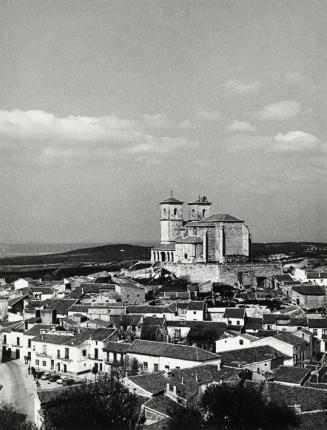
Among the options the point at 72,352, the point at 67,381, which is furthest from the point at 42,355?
the point at 67,381

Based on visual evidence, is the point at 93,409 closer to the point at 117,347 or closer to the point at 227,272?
the point at 117,347

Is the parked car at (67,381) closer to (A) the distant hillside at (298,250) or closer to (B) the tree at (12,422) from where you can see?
(B) the tree at (12,422)

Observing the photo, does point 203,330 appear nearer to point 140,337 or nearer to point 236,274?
point 140,337

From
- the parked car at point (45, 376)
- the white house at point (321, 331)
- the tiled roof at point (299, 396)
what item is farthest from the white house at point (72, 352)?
the tiled roof at point (299, 396)

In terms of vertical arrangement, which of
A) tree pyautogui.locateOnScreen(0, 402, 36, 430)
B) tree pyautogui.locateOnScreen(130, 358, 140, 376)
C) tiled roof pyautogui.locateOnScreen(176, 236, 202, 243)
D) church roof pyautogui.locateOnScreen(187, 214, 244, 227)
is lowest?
tree pyautogui.locateOnScreen(130, 358, 140, 376)

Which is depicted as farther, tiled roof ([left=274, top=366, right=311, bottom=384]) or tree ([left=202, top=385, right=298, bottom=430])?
tiled roof ([left=274, top=366, right=311, bottom=384])

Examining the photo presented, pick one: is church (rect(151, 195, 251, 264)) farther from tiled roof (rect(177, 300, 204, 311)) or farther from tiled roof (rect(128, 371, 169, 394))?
tiled roof (rect(128, 371, 169, 394))

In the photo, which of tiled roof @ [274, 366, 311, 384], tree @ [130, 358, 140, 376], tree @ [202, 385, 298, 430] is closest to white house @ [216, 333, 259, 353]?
tree @ [130, 358, 140, 376]
